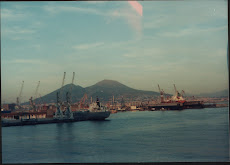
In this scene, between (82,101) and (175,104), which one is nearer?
(82,101)

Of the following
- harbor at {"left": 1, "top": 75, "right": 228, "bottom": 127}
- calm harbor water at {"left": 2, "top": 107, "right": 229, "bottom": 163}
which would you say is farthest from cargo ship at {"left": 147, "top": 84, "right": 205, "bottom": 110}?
calm harbor water at {"left": 2, "top": 107, "right": 229, "bottom": 163}

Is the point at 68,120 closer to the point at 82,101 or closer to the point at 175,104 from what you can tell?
the point at 82,101

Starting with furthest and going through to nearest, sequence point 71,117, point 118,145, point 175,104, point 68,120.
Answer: point 175,104, point 71,117, point 68,120, point 118,145

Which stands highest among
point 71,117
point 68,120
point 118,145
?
point 71,117

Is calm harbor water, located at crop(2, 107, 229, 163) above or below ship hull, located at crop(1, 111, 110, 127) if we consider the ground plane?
below

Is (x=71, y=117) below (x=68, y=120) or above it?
above

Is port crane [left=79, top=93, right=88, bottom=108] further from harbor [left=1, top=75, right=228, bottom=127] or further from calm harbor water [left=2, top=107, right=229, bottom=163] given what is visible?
calm harbor water [left=2, top=107, right=229, bottom=163]

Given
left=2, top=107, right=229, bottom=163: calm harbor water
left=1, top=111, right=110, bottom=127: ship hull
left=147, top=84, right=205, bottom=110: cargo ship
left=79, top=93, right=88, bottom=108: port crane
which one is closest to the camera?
left=2, top=107, right=229, bottom=163: calm harbor water

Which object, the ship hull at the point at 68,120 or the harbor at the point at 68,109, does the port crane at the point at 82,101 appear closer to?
the harbor at the point at 68,109

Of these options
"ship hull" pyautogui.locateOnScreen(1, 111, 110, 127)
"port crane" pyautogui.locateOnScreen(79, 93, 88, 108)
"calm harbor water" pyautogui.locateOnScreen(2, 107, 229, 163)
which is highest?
"port crane" pyautogui.locateOnScreen(79, 93, 88, 108)

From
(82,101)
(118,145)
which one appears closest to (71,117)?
(82,101)

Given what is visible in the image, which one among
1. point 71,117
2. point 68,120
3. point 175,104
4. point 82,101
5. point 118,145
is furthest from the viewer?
point 175,104
